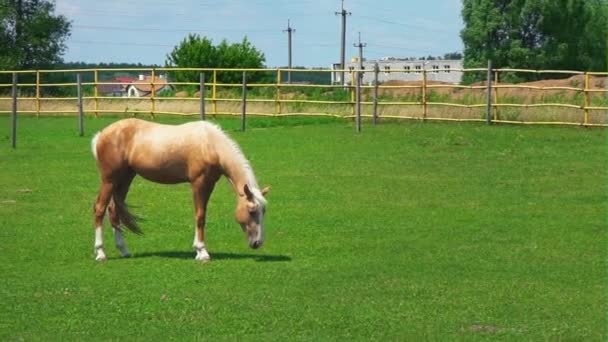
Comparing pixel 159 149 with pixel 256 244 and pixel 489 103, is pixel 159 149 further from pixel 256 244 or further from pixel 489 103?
pixel 489 103

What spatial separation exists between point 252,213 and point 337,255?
39.5 inches

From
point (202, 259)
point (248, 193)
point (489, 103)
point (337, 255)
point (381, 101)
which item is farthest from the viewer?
point (381, 101)

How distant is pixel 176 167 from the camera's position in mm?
11133

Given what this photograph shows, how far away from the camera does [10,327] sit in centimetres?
802

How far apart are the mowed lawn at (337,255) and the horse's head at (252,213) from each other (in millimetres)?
265

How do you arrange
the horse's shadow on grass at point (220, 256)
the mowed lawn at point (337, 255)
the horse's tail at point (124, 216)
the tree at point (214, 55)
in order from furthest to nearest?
the tree at point (214, 55)
the horse's tail at point (124, 216)
the horse's shadow on grass at point (220, 256)
the mowed lawn at point (337, 255)

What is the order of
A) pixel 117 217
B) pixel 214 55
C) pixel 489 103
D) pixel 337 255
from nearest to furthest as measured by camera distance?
pixel 337 255
pixel 117 217
pixel 489 103
pixel 214 55

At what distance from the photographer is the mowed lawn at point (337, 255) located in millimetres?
8062

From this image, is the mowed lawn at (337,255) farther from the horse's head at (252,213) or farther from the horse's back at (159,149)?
the horse's back at (159,149)

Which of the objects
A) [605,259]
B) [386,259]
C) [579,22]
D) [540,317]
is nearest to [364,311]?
[540,317]

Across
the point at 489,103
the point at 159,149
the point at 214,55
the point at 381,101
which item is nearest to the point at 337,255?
the point at 159,149

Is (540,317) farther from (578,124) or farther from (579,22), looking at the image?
(579,22)

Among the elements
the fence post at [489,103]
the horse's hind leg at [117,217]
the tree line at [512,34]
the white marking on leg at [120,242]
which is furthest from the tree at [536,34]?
the white marking on leg at [120,242]

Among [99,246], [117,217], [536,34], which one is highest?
[536,34]
